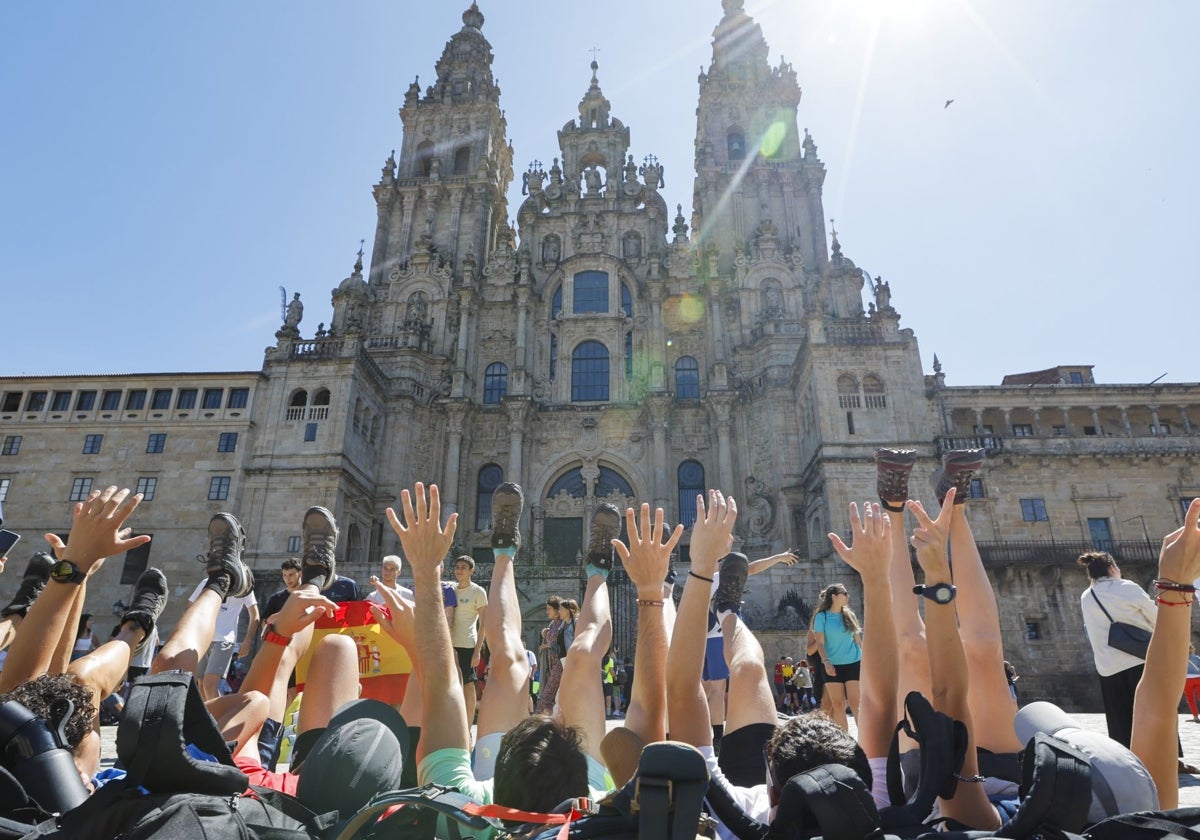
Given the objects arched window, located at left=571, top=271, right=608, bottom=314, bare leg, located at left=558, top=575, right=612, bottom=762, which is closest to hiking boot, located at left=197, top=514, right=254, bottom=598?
bare leg, located at left=558, top=575, right=612, bottom=762

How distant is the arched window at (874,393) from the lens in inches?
1007

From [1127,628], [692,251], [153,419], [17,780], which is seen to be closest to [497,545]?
[17,780]

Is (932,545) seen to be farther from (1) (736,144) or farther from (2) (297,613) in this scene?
(1) (736,144)

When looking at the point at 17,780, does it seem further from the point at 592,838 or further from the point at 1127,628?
the point at 1127,628

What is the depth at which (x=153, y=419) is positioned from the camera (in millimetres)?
27250

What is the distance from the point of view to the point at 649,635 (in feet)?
10.4

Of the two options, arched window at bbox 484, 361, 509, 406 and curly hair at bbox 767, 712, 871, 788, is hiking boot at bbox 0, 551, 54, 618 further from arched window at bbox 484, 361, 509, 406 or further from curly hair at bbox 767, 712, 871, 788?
arched window at bbox 484, 361, 509, 406

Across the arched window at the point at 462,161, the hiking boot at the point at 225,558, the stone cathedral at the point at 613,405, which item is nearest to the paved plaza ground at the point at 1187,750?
the hiking boot at the point at 225,558

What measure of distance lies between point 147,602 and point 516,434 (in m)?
25.9

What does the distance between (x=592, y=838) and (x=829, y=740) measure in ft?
2.63

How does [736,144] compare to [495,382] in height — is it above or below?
above

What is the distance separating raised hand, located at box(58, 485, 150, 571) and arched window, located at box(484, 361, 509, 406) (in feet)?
95.2

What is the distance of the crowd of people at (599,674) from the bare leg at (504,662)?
13 mm

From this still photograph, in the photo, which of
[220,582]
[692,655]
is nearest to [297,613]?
[220,582]
